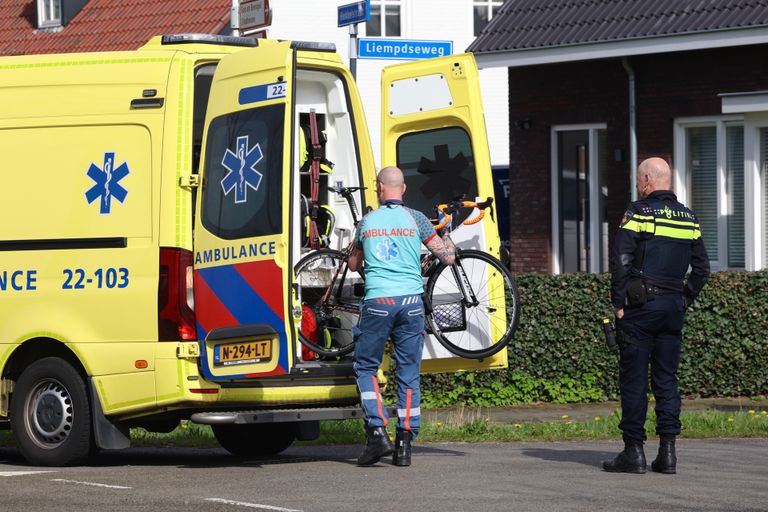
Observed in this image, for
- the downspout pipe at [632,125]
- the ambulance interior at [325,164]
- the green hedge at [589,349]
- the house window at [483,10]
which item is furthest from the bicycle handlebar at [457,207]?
the house window at [483,10]

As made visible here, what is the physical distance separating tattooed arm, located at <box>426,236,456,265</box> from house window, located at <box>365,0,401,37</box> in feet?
71.0

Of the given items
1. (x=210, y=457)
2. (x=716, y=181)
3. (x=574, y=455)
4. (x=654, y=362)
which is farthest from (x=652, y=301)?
(x=716, y=181)

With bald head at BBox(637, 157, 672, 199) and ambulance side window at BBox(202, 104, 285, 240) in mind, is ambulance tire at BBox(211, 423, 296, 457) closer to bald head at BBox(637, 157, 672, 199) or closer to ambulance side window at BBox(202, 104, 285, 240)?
ambulance side window at BBox(202, 104, 285, 240)

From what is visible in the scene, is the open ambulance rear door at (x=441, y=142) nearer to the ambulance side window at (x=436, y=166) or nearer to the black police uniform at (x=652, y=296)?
the ambulance side window at (x=436, y=166)

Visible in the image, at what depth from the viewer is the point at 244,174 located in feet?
34.2

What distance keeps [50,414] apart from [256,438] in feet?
5.50

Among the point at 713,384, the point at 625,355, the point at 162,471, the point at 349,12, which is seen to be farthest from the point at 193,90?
the point at 713,384

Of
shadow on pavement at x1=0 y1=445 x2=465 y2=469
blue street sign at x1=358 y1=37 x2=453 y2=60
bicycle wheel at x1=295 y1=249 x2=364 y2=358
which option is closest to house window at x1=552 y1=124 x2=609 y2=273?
blue street sign at x1=358 y1=37 x2=453 y2=60

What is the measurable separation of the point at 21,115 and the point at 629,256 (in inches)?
157

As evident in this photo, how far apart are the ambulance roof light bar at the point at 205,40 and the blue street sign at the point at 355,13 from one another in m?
5.16

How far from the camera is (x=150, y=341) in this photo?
412 inches

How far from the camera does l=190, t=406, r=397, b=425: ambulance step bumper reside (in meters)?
10.2

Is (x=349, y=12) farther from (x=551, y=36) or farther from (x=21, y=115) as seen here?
(x=21, y=115)

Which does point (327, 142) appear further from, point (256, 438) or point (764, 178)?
point (764, 178)
